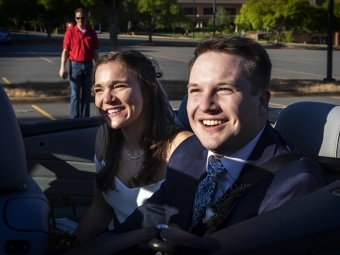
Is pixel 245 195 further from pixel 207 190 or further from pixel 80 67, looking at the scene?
pixel 80 67

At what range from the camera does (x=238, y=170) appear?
209 cm

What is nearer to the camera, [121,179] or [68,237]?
[68,237]

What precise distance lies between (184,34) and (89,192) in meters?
60.1

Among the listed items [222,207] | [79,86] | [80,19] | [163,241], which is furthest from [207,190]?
[80,19]

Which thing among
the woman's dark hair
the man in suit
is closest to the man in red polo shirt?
the woman's dark hair

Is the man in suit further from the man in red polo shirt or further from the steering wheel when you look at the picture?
the man in red polo shirt

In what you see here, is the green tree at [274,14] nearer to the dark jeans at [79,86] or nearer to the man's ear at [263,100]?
the dark jeans at [79,86]

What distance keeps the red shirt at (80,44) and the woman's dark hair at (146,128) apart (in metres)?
6.89

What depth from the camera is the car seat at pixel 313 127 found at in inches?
103

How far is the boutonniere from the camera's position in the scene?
1.98 meters

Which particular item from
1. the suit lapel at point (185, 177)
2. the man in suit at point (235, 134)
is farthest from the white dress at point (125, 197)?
the man in suit at point (235, 134)

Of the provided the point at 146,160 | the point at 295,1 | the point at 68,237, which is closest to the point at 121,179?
the point at 146,160

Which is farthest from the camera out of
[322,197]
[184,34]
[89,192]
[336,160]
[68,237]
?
[184,34]

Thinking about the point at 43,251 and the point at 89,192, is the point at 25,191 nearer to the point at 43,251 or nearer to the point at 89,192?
the point at 43,251
